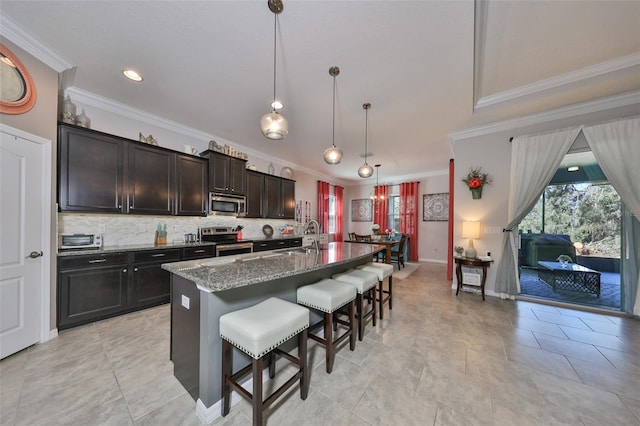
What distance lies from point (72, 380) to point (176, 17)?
121 inches

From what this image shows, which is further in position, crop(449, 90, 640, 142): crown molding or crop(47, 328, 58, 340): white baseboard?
crop(449, 90, 640, 142): crown molding

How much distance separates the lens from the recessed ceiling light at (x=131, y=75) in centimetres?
240

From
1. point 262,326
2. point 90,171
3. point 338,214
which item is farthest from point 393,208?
point 90,171

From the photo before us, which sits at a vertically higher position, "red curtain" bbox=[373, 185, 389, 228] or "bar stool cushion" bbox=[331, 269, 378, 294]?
"red curtain" bbox=[373, 185, 389, 228]

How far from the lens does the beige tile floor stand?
1397 millimetres

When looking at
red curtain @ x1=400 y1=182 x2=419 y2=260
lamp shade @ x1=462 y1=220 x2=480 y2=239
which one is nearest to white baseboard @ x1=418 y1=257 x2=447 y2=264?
red curtain @ x1=400 y1=182 x2=419 y2=260

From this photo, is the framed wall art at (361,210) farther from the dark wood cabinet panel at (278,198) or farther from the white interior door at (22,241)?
the white interior door at (22,241)

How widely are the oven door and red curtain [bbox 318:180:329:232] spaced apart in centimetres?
326

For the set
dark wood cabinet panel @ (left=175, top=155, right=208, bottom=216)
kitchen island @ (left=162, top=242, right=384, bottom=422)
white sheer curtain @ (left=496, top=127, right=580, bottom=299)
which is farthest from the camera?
dark wood cabinet panel @ (left=175, top=155, right=208, bottom=216)

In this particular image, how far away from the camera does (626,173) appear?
2.71 metres

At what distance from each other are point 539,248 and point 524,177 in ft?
4.31

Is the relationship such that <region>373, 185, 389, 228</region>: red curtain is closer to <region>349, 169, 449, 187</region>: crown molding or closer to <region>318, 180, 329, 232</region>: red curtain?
<region>349, 169, 449, 187</region>: crown molding

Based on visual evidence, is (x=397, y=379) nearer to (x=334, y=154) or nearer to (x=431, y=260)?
(x=334, y=154)

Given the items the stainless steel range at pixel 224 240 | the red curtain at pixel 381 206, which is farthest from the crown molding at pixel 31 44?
the red curtain at pixel 381 206
